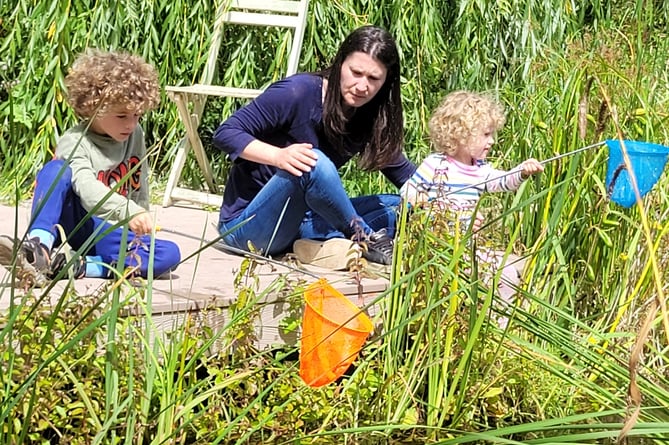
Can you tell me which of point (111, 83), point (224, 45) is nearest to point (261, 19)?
point (224, 45)

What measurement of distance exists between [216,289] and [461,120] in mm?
1052

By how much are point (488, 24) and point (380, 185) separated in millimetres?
1009

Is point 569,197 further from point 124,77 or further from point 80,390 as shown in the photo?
point 80,390

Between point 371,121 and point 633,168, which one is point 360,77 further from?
point 633,168

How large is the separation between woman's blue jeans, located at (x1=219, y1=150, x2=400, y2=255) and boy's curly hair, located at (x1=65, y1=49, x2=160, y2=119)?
44 cm

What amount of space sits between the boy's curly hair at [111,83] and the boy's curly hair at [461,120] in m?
0.96

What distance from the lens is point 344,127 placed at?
3.25 meters

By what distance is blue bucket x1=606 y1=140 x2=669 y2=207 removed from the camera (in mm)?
2422

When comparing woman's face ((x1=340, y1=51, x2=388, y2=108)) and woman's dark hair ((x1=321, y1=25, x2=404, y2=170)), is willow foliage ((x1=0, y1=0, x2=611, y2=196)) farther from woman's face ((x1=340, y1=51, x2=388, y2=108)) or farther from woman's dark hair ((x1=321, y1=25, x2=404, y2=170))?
woman's face ((x1=340, y1=51, x2=388, y2=108))

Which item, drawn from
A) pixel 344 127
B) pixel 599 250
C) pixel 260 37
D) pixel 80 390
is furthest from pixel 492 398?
pixel 260 37

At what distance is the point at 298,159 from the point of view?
2902 mm

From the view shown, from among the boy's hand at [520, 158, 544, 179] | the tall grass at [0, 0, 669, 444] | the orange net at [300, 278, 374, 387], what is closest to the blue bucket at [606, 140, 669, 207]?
the tall grass at [0, 0, 669, 444]

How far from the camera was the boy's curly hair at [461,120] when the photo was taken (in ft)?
10.9

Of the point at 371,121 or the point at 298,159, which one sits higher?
the point at 371,121
